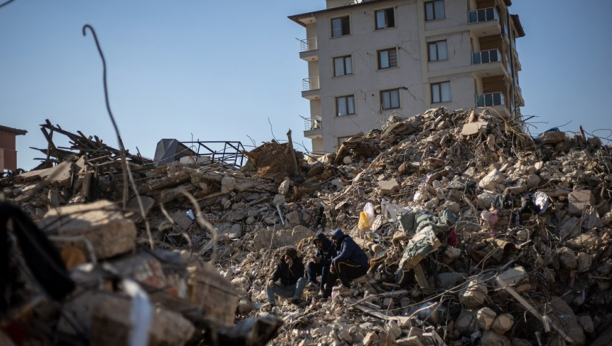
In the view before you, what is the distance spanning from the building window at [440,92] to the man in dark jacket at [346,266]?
25.7 m

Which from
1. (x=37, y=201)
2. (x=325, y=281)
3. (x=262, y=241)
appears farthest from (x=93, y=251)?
(x=37, y=201)

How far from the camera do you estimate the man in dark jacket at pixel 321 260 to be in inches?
472

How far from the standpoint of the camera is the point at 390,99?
37375 millimetres

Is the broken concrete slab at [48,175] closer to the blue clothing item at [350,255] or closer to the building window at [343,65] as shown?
the blue clothing item at [350,255]

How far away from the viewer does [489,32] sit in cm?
3681

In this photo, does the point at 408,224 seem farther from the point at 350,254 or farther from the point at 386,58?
the point at 386,58

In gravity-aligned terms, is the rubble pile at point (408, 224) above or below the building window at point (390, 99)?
below

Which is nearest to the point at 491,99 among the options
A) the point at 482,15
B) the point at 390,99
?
the point at 482,15

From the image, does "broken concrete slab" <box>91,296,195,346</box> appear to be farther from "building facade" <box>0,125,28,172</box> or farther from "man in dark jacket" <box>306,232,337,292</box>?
"building facade" <box>0,125,28,172</box>

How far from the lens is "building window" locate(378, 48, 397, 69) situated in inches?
1481

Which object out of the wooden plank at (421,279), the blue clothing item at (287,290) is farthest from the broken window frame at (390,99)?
the wooden plank at (421,279)

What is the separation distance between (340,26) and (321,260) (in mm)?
27853

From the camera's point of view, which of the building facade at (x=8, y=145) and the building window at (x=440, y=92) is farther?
the building window at (x=440, y=92)

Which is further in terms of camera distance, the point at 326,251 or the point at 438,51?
the point at 438,51
